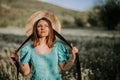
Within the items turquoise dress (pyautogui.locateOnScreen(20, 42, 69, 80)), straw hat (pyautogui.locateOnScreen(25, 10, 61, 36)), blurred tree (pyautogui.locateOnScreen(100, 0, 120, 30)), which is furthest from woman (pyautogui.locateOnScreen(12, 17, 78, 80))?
blurred tree (pyautogui.locateOnScreen(100, 0, 120, 30))

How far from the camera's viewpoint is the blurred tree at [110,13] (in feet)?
71.5

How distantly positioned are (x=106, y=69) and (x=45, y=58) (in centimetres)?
252

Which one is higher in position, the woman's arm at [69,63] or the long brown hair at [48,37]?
the long brown hair at [48,37]

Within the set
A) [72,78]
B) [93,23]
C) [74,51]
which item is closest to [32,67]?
[74,51]

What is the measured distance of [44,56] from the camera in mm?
5699

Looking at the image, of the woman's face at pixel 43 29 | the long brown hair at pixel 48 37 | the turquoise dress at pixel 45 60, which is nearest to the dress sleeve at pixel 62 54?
the turquoise dress at pixel 45 60

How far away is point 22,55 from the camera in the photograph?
18.8ft

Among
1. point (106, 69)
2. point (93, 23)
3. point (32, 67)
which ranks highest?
point (32, 67)

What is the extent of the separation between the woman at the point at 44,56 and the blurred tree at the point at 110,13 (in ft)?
51.5

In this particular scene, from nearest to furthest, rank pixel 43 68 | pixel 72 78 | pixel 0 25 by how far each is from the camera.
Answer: pixel 43 68 < pixel 72 78 < pixel 0 25

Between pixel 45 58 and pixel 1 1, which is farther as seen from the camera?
pixel 1 1

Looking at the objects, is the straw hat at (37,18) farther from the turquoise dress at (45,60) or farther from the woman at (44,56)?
the turquoise dress at (45,60)

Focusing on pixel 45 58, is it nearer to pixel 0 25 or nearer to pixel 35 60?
pixel 35 60

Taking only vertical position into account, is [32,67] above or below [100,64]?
above
